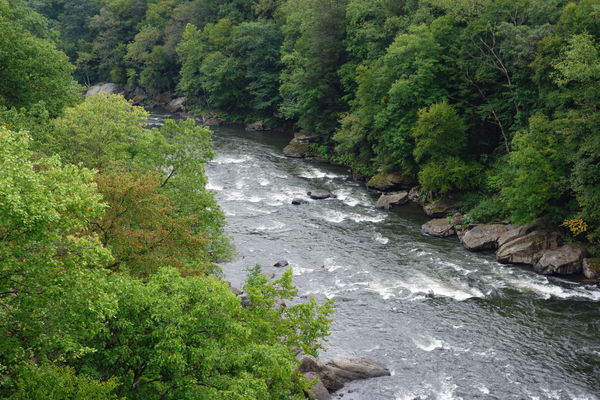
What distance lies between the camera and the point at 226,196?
180 feet

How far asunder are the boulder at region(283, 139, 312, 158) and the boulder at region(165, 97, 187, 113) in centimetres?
3885

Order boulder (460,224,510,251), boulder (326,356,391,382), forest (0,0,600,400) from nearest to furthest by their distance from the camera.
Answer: forest (0,0,600,400) < boulder (326,356,391,382) < boulder (460,224,510,251)

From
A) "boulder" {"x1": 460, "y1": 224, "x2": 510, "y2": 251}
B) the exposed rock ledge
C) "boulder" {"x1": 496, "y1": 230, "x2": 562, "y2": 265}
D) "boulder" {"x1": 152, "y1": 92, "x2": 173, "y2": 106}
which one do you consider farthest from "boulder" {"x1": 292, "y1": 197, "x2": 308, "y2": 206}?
"boulder" {"x1": 152, "y1": 92, "x2": 173, "y2": 106}

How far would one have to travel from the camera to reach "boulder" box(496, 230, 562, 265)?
4053cm

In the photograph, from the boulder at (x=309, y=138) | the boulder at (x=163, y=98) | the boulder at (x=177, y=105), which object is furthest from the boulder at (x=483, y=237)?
the boulder at (x=163, y=98)

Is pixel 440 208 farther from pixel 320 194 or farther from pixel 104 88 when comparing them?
pixel 104 88

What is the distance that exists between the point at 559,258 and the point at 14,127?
3649 cm

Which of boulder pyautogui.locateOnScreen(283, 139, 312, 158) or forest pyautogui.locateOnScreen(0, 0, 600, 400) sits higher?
forest pyautogui.locateOnScreen(0, 0, 600, 400)

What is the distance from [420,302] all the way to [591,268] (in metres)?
12.8

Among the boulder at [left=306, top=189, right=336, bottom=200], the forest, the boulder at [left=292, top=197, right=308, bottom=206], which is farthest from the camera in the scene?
the boulder at [left=306, top=189, right=336, bottom=200]

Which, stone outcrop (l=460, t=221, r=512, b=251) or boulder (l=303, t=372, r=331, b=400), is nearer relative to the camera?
boulder (l=303, t=372, r=331, b=400)

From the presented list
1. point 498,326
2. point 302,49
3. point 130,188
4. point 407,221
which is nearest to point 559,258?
point 498,326

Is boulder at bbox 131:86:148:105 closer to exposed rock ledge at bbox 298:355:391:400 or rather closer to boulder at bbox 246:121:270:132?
boulder at bbox 246:121:270:132

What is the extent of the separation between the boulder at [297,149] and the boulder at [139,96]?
175 ft
